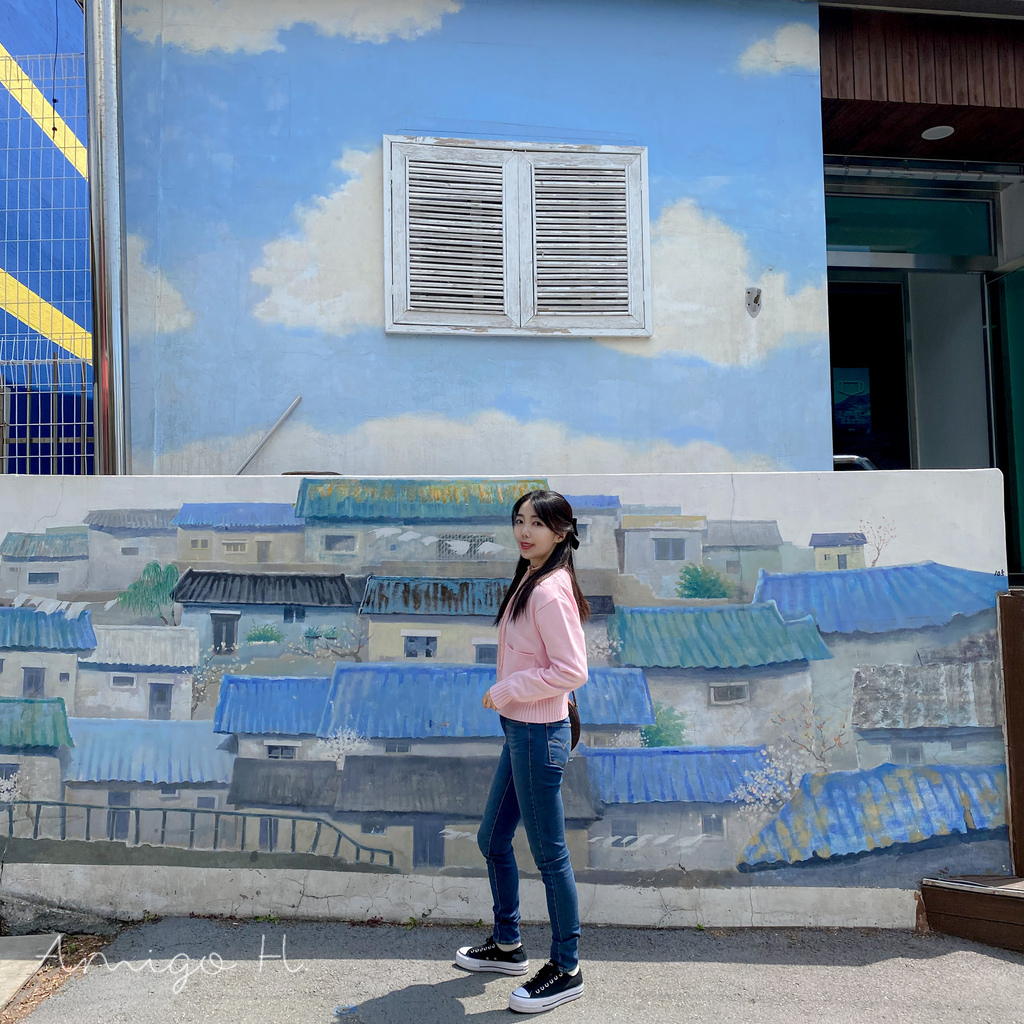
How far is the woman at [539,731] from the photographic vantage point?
9.09 ft

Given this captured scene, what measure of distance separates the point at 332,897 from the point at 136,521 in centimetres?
171

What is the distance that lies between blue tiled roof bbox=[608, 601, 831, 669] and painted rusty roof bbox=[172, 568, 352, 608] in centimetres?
118

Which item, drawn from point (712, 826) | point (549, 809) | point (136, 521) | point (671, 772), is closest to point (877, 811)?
point (712, 826)

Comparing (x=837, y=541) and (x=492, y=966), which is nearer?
(x=492, y=966)

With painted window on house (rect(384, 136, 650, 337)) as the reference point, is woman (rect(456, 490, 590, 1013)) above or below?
below

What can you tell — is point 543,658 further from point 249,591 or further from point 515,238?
point 515,238

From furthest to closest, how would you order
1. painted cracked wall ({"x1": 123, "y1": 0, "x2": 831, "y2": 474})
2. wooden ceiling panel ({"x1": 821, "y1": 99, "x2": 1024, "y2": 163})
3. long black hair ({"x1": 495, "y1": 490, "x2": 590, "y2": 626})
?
wooden ceiling panel ({"x1": 821, "y1": 99, "x2": 1024, "y2": 163}), painted cracked wall ({"x1": 123, "y1": 0, "x2": 831, "y2": 474}), long black hair ({"x1": 495, "y1": 490, "x2": 590, "y2": 626})

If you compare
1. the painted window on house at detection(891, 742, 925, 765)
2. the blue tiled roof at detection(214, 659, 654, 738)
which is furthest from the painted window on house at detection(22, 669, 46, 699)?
the painted window on house at detection(891, 742, 925, 765)

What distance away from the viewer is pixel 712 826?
11.6ft

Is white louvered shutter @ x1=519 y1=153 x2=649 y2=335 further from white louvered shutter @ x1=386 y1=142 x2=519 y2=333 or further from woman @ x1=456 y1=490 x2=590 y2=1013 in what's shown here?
woman @ x1=456 y1=490 x2=590 y2=1013

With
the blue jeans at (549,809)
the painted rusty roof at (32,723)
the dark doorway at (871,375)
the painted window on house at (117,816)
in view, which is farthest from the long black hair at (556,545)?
the dark doorway at (871,375)

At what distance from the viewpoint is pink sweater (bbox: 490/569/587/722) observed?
2.74m

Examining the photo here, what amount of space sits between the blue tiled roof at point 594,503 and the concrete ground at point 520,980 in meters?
1.67

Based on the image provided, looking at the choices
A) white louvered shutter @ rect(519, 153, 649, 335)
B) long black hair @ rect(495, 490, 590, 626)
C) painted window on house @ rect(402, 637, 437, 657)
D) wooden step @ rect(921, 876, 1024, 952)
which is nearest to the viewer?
long black hair @ rect(495, 490, 590, 626)
